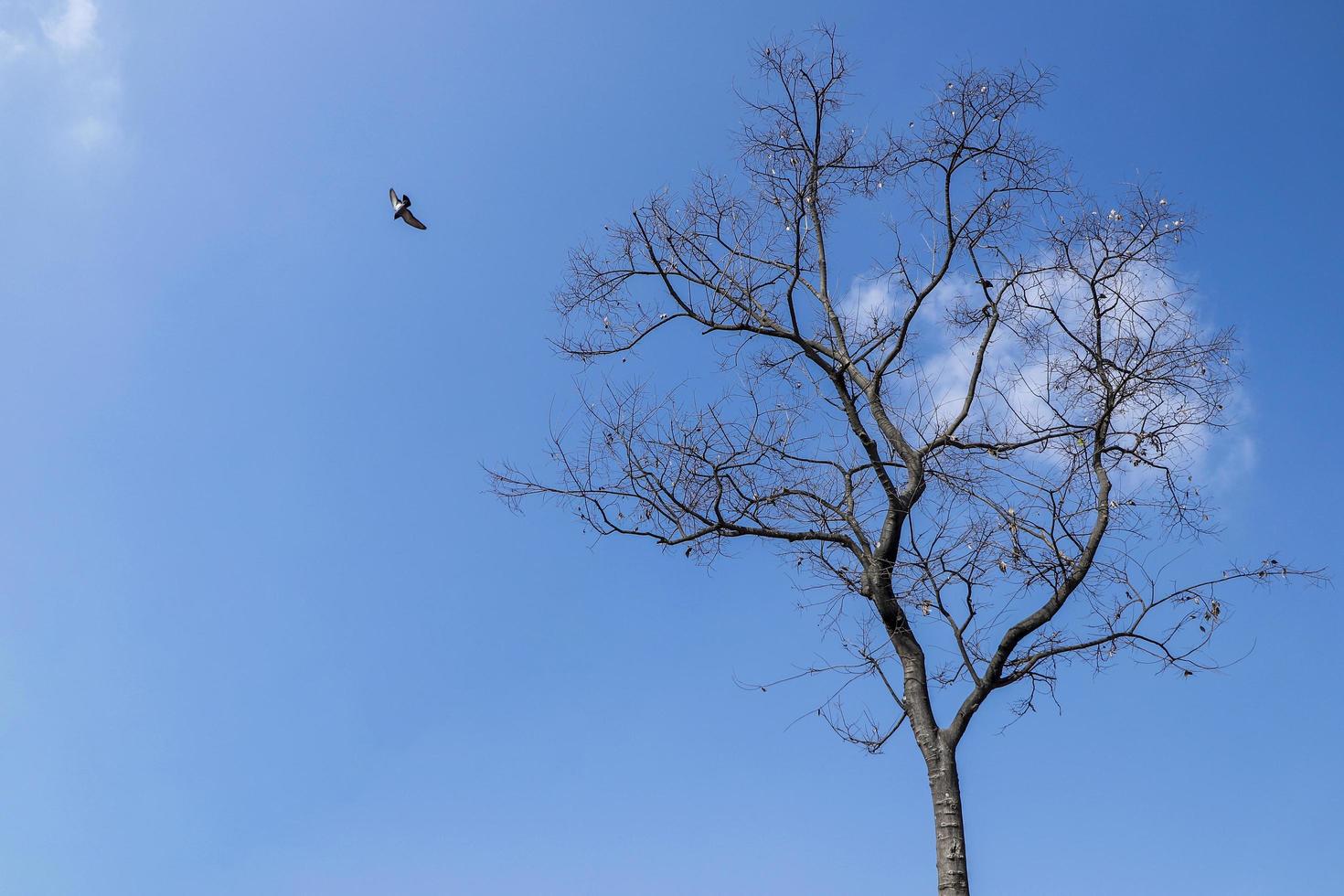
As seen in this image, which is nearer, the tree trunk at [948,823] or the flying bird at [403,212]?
the tree trunk at [948,823]

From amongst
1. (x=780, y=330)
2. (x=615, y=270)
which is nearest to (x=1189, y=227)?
(x=780, y=330)

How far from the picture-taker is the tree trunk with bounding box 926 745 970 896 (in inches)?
225

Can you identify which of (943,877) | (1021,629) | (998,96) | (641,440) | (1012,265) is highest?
(998,96)

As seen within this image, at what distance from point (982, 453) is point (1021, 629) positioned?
1.42 meters

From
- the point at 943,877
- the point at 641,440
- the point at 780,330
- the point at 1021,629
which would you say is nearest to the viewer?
the point at 943,877

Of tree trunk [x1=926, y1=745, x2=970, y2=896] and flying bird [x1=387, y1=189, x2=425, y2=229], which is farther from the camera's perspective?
flying bird [x1=387, y1=189, x2=425, y2=229]

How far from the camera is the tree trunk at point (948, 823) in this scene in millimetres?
5715

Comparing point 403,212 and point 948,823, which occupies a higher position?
point 403,212

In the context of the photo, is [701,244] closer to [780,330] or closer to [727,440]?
[780,330]

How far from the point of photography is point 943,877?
575 centimetres

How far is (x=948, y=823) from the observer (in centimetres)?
585

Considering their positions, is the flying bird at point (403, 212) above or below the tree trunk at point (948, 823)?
above

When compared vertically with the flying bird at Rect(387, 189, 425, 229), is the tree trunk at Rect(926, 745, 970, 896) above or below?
below

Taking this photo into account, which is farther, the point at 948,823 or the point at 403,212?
the point at 403,212
